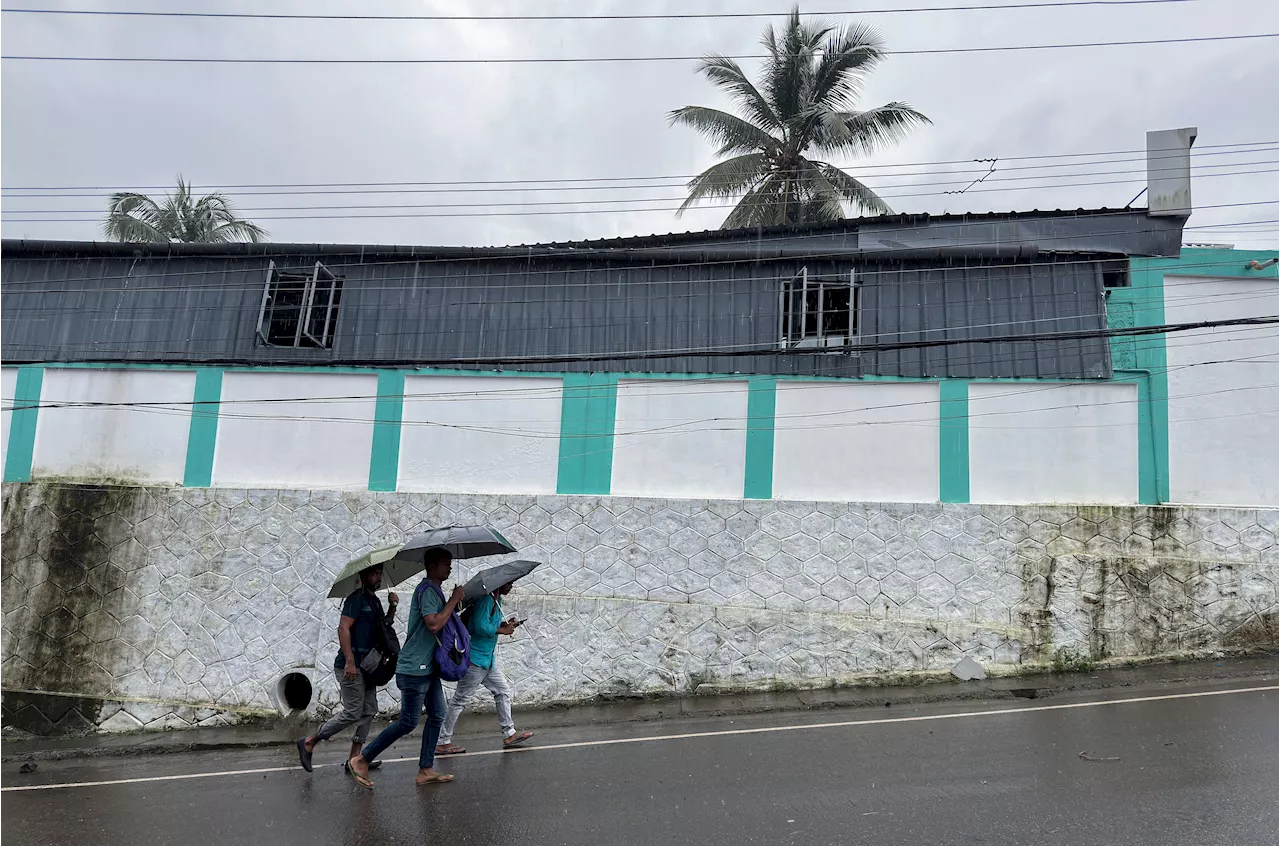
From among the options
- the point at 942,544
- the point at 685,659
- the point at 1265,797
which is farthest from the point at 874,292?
the point at 1265,797

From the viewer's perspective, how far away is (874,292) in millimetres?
11773

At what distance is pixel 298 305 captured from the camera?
12.5 m

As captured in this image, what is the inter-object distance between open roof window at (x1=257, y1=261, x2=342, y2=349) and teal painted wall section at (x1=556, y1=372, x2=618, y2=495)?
3681mm

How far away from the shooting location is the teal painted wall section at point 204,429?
1171cm

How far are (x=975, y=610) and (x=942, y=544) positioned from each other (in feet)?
2.77

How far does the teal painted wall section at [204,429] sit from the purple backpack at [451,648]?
701 cm

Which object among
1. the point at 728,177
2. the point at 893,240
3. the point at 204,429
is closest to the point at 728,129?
the point at 728,177

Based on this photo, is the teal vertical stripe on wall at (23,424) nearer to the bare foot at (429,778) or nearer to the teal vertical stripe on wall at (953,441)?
the bare foot at (429,778)

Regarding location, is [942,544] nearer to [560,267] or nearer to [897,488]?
[897,488]

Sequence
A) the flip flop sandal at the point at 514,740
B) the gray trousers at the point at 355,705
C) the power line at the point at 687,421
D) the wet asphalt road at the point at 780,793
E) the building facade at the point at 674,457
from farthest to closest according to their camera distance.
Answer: the power line at the point at 687,421
the building facade at the point at 674,457
the flip flop sandal at the point at 514,740
the gray trousers at the point at 355,705
the wet asphalt road at the point at 780,793

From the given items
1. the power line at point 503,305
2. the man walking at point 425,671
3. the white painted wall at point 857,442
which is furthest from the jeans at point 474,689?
the power line at point 503,305

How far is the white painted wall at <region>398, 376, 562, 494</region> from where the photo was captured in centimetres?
1141

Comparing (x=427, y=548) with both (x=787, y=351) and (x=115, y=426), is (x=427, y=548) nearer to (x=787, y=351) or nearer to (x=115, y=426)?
(x=787, y=351)

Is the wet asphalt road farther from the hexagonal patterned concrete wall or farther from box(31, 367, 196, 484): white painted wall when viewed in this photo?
box(31, 367, 196, 484): white painted wall
